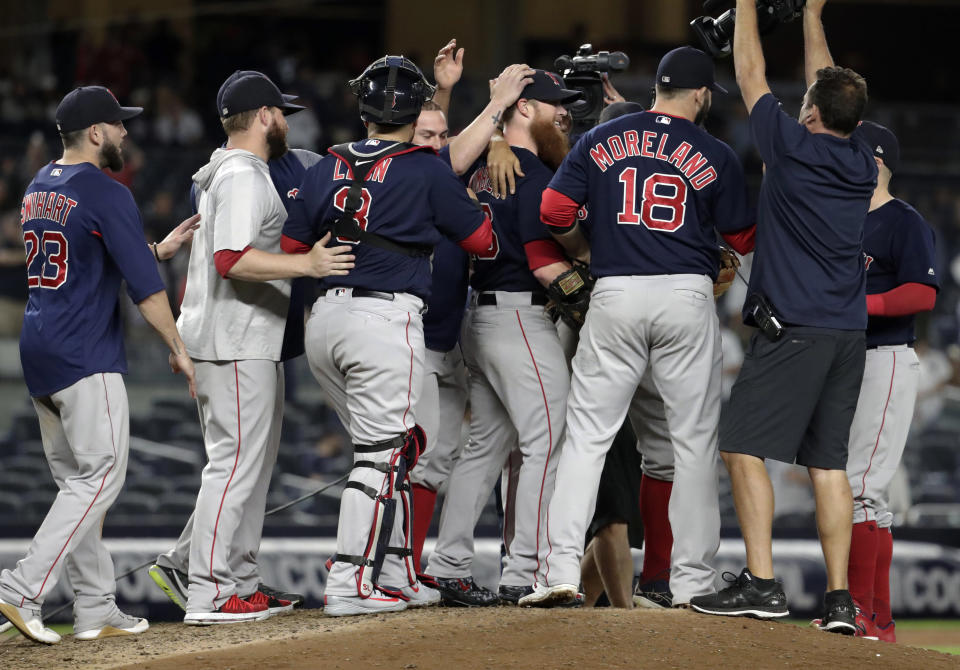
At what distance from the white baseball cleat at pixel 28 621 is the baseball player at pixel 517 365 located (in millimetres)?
1644

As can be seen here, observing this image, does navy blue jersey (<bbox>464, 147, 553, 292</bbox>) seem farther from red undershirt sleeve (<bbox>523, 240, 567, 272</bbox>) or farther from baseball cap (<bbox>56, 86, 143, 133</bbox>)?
baseball cap (<bbox>56, 86, 143, 133</bbox>)

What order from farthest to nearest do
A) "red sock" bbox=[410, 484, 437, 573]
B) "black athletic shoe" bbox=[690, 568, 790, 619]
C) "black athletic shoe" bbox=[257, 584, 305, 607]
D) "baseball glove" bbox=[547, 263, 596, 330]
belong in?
"red sock" bbox=[410, 484, 437, 573] < "black athletic shoe" bbox=[257, 584, 305, 607] < "baseball glove" bbox=[547, 263, 596, 330] < "black athletic shoe" bbox=[690, 568, 790, 619]

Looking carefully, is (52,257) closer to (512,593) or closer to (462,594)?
(462,594)

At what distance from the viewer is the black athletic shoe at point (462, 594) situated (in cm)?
562

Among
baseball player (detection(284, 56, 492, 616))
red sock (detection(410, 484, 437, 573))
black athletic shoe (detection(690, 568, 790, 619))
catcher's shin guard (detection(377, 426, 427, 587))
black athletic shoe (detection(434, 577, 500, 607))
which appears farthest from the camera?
red sock (detection(410, 484, 437, 573))

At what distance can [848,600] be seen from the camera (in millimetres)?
5047

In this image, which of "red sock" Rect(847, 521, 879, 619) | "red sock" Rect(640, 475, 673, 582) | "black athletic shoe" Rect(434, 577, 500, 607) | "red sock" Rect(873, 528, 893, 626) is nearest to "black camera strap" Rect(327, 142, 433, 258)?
"black athletic shoe" Rect(434, 577, 500, 607)

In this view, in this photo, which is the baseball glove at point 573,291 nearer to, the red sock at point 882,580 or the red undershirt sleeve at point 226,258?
the red undershirt sleeve at point 226,258

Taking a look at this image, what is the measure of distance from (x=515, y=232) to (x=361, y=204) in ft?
2.67

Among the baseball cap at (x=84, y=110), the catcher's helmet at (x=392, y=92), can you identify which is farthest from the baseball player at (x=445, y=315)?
the baseball cap at (x=84, y=110)

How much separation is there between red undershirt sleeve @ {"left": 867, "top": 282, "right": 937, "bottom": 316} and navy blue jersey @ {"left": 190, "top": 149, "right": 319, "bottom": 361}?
2.50 m

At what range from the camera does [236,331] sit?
17.5 feet

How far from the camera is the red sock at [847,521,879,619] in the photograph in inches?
221

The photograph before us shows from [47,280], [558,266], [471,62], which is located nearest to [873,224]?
[558,266]
